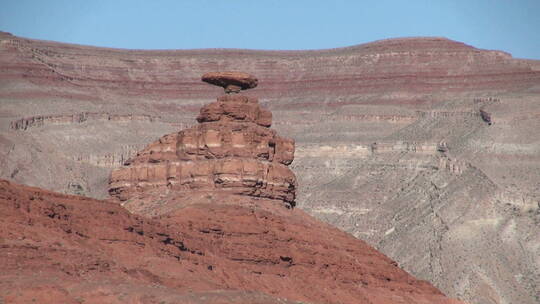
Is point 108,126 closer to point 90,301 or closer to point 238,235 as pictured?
point 238,235

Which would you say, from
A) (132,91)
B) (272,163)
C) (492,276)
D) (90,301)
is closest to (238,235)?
(272,163)

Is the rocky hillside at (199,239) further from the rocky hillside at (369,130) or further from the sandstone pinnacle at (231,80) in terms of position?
the rocky hillside at (369,130)

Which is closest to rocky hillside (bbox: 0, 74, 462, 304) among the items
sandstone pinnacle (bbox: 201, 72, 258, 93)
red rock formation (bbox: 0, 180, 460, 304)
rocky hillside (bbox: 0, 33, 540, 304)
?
red rock formation (bbox: 0, 180, 460, 304)

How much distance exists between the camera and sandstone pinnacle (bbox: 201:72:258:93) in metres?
61.0

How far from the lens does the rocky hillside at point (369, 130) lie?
120 m

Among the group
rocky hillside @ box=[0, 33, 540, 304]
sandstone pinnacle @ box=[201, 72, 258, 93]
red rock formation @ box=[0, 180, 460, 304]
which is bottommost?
rocky hillside @ box=[0, 33, 540, 304]

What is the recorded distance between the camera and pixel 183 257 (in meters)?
48.7

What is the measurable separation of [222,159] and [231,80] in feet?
12.7

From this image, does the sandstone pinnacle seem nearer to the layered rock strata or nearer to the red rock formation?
the layered rock strata

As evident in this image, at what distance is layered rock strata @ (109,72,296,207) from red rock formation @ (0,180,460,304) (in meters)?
1.09

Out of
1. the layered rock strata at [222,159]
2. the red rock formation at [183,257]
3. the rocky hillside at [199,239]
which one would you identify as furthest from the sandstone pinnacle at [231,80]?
the red rock formation at [183,257]

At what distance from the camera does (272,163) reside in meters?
59.9

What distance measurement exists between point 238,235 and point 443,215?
2817 inches

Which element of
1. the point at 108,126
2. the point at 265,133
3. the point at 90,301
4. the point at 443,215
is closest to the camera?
the point at 90,301
